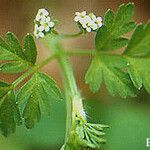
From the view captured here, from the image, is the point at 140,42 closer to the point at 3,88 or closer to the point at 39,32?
the point at 39,32

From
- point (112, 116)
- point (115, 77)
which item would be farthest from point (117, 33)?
point (112, 116)

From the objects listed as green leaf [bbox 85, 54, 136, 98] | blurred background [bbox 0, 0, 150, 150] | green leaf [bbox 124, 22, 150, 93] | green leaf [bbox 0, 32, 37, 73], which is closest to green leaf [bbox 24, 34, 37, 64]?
green leaf [bbox 0, 32, 37, 73]

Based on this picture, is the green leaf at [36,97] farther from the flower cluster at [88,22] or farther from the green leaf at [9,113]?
the flower cluster at [88,22]

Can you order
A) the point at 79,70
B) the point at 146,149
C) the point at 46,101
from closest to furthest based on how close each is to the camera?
the point at 46,101
the point at 146,149
the point at 79,70

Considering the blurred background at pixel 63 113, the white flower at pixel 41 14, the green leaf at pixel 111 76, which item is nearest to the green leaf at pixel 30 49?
the white flower at pixel 41 14

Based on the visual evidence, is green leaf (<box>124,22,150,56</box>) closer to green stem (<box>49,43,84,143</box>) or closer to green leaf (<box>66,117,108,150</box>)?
green stem (<box>49,43,84,143</box>)

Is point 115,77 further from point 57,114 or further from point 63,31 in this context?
point 63,31

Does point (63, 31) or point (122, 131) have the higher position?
point (63, 31)

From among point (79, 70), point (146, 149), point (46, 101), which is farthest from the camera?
point (79, 70)
